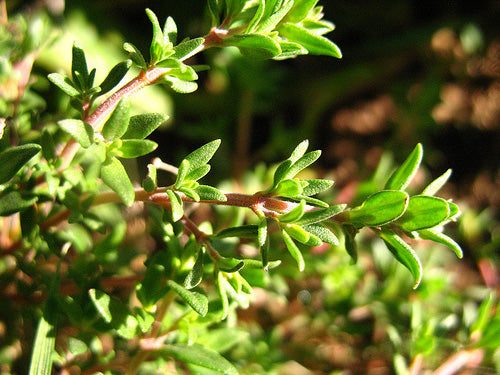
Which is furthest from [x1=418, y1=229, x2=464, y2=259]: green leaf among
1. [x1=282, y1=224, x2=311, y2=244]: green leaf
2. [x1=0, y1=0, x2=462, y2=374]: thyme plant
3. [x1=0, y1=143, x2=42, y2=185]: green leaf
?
[x1=0, y1=143, x2=42, y2=185]: green leaf

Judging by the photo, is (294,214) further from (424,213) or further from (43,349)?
(43,349)

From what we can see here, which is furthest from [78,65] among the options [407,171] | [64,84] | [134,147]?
[407,171]

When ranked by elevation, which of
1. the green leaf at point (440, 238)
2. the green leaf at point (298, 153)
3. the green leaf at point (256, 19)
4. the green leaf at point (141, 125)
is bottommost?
the green leaf at point (440, 238)

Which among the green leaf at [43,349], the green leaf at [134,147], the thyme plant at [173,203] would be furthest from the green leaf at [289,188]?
the green leaf at [43,349]

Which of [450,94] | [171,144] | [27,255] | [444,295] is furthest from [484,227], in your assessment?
[27,255]

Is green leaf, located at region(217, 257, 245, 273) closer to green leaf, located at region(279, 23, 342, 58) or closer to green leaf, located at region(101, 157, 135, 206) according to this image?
green leaf, located at region(101, 157, 135, 206)

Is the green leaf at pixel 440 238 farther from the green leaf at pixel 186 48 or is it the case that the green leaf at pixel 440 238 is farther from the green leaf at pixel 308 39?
the green leaf at pixel 186 48

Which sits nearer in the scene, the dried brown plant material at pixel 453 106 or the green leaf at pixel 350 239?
the green leaf at pixel 350 239
